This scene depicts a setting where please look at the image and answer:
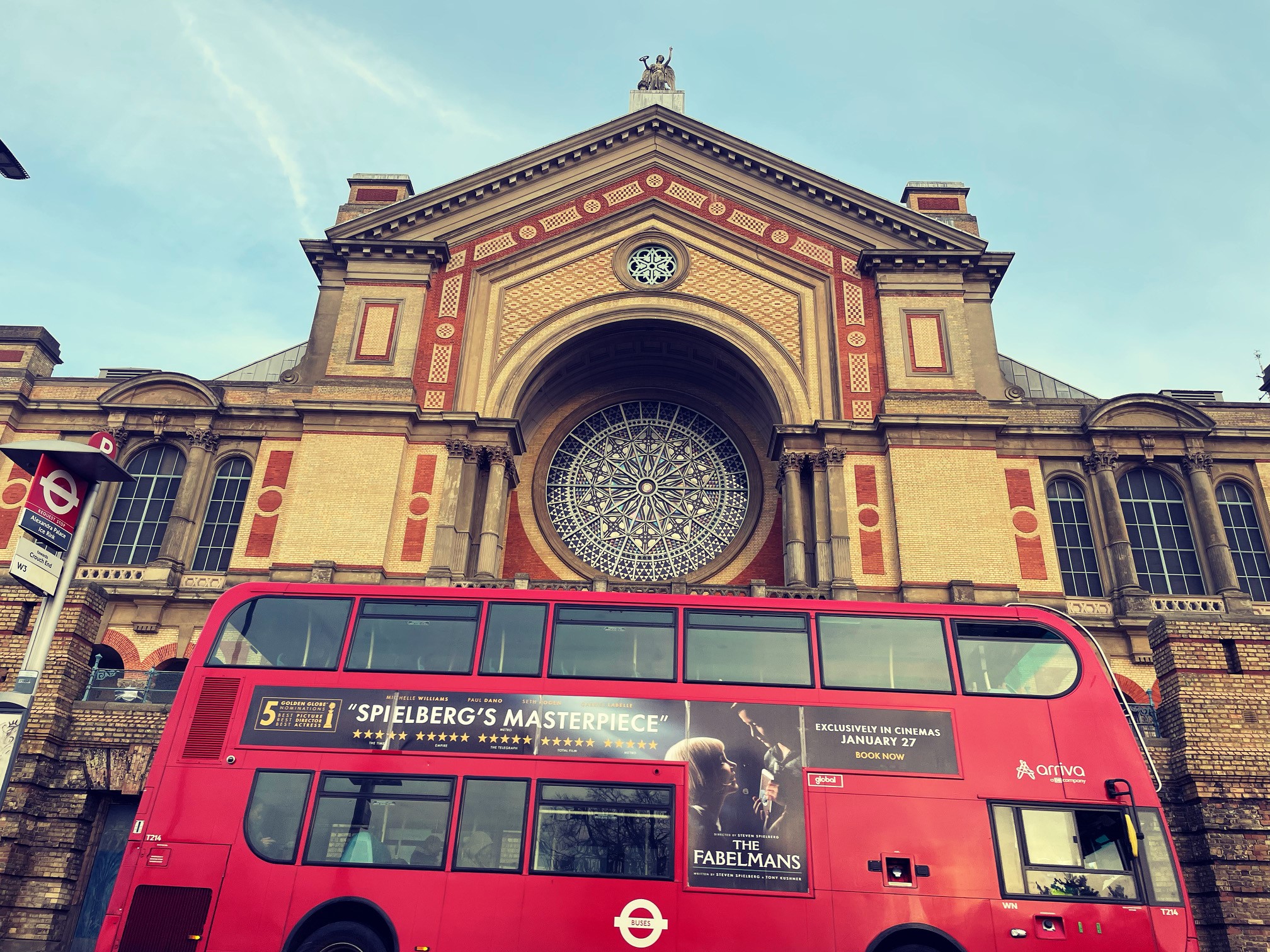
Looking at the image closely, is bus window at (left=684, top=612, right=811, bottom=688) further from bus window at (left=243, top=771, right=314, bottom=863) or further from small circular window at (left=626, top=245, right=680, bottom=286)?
small circular window at (left=626, top=245, right=680, bottom=286)

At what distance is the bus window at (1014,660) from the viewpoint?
1046 centimetres

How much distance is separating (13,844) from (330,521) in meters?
10.8

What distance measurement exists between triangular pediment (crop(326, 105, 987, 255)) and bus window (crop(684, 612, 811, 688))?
1856 cm

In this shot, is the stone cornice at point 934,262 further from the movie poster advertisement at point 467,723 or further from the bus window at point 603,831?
the bus window at point 603,831

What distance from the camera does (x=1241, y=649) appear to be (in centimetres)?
1307

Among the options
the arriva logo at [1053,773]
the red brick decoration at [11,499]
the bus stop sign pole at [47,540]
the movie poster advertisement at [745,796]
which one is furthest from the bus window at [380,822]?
the red brick decoration at [11,499]

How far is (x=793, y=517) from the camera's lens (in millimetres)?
24016

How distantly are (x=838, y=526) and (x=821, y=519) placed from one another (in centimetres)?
56

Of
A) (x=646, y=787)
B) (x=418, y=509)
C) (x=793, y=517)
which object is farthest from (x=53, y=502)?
(x=793, y=517)

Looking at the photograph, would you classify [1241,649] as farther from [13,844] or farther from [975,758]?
[13,844]

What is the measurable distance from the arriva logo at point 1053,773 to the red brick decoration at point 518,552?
16.9 metres

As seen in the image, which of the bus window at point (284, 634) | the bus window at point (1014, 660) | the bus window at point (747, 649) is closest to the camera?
the bus window at point (1014, 660)

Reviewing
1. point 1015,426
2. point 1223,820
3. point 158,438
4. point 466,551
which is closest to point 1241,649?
point 1223,820

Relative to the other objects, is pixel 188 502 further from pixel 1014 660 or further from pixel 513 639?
pixel 1014 660
